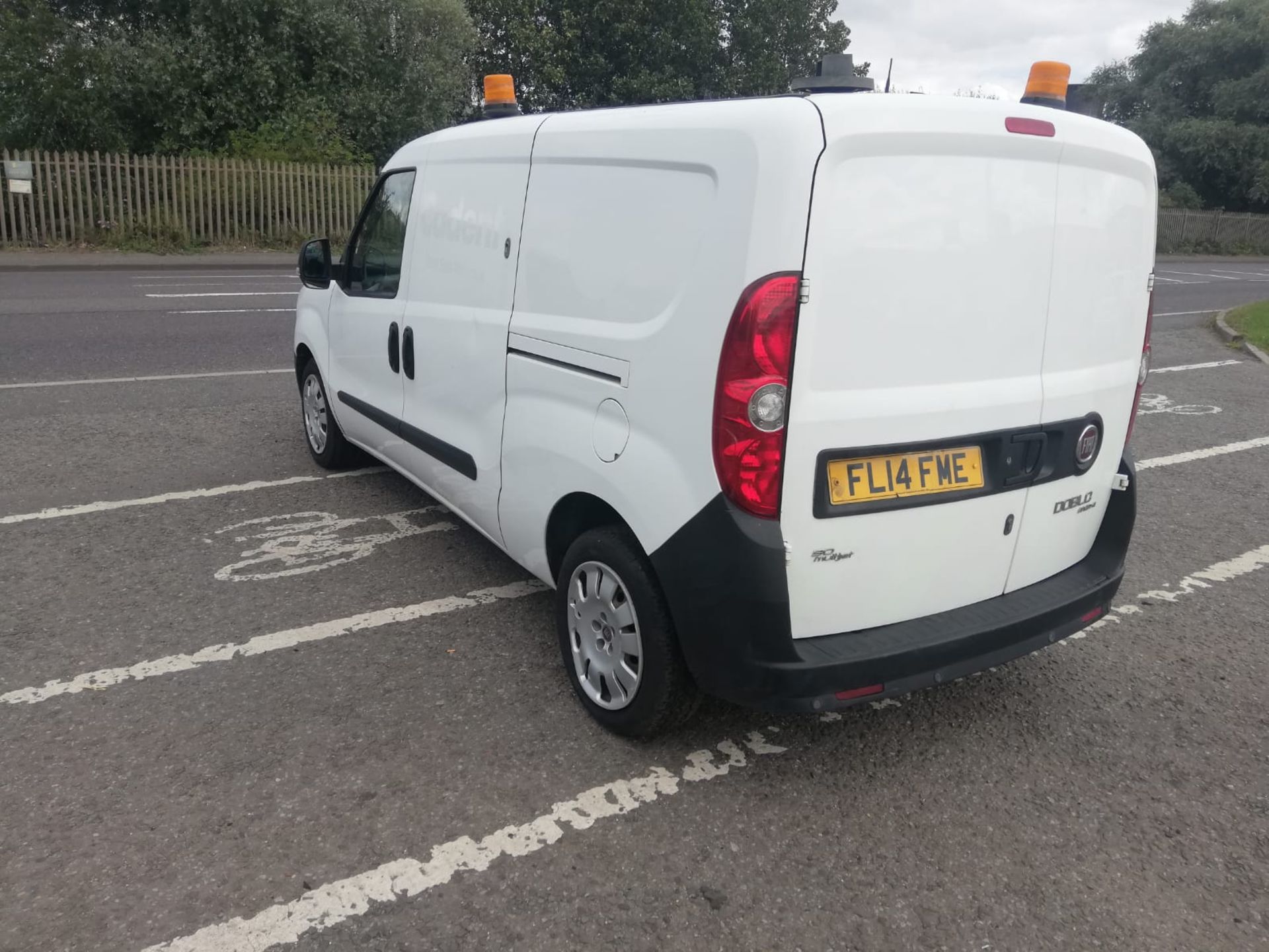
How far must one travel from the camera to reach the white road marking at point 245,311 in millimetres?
12172

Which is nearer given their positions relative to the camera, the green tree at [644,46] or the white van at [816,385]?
the white van at [816,385]

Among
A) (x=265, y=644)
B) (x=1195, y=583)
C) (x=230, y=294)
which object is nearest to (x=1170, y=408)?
(x=1195, y=583)

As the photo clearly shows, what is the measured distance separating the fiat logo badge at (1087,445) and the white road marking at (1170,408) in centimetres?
566

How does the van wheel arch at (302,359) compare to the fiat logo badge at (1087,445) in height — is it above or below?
below

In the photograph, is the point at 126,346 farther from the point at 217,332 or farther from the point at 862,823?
the point at 862,823

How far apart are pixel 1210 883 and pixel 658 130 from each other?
252 cm

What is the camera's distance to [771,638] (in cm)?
273

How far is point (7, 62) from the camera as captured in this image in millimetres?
22125

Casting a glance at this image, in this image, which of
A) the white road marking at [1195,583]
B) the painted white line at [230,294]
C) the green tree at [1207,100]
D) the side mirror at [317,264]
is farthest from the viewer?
the green tree at [1207,100]

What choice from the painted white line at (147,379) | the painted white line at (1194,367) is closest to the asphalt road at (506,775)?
the painted white line at (147,379)

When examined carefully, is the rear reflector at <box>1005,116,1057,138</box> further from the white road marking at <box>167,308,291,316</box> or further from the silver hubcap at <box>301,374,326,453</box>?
the white road marking at <box>167,308,291,316</box>

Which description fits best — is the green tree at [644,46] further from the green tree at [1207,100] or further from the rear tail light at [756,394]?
the rear tail light at [756,394]

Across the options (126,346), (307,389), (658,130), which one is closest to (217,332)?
(126,346)

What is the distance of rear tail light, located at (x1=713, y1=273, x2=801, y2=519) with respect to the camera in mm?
2557
